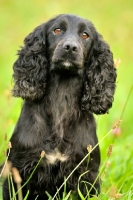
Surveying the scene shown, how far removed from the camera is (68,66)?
5.11m

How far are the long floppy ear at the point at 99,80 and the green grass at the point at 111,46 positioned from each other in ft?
1.59

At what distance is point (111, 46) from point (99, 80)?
662 cm

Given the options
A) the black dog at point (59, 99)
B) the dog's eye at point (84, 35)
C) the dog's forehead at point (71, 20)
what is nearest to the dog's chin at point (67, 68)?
the black dog at point (59, 99)

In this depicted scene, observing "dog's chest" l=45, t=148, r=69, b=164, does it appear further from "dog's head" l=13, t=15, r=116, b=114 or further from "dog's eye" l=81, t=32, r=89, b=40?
"dog's eye" l=81, t=32, r=89, b=40

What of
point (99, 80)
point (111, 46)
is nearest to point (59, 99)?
point (99, 80)

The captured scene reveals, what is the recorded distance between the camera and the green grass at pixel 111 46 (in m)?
6.19

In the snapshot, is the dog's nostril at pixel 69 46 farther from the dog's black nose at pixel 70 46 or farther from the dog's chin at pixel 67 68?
the dog's chin at pixel 67 68

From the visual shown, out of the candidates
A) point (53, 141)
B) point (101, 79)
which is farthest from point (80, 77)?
point (53, 141)

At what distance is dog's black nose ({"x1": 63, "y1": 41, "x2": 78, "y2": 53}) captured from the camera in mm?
5008

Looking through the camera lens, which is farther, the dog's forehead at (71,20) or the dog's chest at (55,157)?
the dog's forehead at (71,20)

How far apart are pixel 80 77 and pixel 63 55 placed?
0.41m

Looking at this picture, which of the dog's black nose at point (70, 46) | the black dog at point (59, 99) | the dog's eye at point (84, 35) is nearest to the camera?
the dog's black nose at point (70, 46)

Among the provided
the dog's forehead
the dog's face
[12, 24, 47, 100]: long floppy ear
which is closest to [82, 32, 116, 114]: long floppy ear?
the dog's face

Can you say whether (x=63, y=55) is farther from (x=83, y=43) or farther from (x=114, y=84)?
(x=114, y=84)
